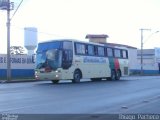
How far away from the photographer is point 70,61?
31203mm

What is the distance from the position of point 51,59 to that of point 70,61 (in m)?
1.47

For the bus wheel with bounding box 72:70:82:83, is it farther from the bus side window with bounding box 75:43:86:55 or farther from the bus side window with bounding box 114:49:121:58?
the bus side window with bounding box 114:49:121:58

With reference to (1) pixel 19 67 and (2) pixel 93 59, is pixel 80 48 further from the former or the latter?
(1) pixel 19 67

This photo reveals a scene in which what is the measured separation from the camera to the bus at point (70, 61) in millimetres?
30469

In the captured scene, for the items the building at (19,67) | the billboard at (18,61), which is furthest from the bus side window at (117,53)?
the billboard at (18,61)

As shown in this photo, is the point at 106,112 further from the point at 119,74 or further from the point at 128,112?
the point at 119,74

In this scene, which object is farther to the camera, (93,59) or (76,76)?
(93,59)

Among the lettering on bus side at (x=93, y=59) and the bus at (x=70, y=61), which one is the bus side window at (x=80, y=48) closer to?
the bus at (x=70, y=61)

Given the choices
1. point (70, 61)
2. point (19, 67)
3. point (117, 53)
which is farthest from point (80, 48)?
point (19, 67)

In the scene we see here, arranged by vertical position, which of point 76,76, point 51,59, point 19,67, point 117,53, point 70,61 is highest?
point 117,53

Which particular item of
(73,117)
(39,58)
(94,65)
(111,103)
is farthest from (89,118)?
(94,65)

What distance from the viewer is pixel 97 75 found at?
35.8 m

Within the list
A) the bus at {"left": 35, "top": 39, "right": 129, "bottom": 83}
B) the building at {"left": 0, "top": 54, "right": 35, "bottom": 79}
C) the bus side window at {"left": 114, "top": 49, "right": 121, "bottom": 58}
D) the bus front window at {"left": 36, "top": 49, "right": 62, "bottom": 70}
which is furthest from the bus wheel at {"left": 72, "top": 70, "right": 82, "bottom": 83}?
the building at {"left": 0, "top": 54, "right": 35, "bottom": 79}

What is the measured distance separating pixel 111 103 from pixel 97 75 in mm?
19661
